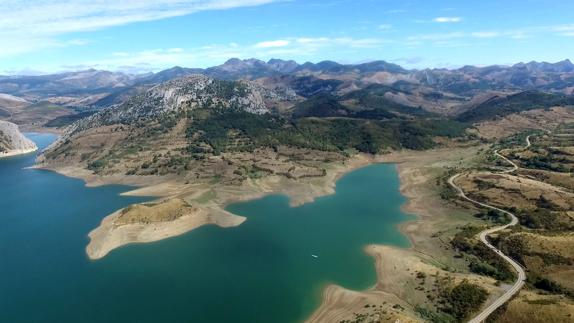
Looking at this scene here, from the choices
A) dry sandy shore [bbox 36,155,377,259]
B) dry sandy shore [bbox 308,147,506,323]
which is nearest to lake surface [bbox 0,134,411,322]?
dry sandy shore [bbox 308,147,506,323]

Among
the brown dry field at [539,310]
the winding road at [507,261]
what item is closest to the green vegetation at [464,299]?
the winding road at [507,261]

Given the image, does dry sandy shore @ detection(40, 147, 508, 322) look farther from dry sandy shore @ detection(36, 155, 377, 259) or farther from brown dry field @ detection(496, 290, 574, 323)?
brown dry field @ detection(496, 290, 574, 323)

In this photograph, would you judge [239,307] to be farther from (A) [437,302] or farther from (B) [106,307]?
(A) [437,302]

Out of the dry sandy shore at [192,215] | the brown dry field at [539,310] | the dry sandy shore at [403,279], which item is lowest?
the dry sandy shore at [403,279]

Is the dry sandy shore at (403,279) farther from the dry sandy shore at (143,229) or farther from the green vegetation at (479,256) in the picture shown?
the dry sandy shore at (143,229)

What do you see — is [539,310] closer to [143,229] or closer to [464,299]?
[464,299]

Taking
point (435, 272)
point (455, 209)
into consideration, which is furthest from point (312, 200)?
point (435, 272)

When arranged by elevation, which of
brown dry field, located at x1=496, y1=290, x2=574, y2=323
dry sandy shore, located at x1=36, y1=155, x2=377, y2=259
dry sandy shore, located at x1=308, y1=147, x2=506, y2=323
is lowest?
dry sandy shore, located at x1=308, y1=147, x2=506, y2=323

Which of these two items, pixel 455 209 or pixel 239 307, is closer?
pixel 239 307

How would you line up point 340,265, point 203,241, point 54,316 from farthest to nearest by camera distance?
point 203,241 → point 340,265 → point 54,316
